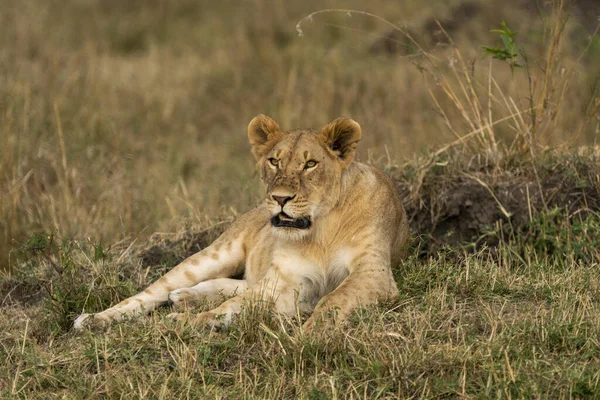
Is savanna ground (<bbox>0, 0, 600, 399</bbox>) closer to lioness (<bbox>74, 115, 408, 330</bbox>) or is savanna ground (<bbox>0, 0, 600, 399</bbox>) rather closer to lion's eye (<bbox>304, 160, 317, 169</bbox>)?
lioness (<bbox>74, 115, 408, 330</bbox>)

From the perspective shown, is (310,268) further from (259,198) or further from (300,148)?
(259,198)

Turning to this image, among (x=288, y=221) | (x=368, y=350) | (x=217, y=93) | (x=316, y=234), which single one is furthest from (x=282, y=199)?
(x=217, y=93)

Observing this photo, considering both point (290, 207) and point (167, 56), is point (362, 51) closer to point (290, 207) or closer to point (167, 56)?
point (167, 56)

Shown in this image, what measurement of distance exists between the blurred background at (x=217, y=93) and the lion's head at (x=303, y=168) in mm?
1415

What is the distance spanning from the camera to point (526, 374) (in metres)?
3.55

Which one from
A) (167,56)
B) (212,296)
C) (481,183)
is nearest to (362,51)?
(167,56)

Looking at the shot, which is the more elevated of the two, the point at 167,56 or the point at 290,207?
the point at 290,207

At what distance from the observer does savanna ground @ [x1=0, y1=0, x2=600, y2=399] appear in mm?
3770

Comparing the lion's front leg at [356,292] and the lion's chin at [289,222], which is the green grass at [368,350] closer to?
the lion's front leg at [356,292]

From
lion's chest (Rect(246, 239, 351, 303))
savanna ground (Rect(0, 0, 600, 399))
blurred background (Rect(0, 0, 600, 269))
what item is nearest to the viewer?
savanna ground (Rect(0, 0, 600, 399))

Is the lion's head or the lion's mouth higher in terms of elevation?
the lion's head

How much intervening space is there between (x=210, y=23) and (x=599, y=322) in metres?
10.8

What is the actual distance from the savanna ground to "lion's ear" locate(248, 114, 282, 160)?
2.80ft

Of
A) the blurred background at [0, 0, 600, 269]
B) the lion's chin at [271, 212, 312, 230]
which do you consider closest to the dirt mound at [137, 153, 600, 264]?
the blurred background at [0, 0, 600, 269]
